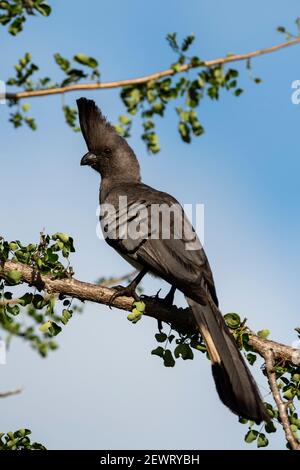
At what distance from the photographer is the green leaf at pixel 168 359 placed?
415 centimetres

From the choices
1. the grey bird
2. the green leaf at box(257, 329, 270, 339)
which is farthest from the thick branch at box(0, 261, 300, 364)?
the grey bird

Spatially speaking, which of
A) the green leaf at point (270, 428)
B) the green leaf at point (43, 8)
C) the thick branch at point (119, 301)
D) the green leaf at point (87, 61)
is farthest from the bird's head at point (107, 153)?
the green leaf at point (87, 61)

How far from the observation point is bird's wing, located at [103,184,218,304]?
4.76m

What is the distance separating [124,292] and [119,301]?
0.47 ft

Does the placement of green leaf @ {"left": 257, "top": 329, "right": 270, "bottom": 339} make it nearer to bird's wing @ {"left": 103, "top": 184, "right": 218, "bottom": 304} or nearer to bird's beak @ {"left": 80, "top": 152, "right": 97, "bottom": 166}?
bird's wing @ {"left": 103, "top": 184, "right": 218, "bottom": 304}

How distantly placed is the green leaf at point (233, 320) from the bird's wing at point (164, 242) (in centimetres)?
28

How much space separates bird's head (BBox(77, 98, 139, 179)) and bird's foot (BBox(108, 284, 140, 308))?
187cm

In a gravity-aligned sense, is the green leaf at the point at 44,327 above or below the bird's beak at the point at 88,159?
below

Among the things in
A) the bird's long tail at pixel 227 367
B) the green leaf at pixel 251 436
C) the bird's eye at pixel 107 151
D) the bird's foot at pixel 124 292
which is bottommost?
the green leaf at pixel 251 436

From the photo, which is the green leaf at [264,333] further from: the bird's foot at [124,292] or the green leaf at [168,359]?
the bird's foot at [124,292]

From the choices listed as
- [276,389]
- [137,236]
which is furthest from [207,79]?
[137,236]

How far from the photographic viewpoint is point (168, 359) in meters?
4.16

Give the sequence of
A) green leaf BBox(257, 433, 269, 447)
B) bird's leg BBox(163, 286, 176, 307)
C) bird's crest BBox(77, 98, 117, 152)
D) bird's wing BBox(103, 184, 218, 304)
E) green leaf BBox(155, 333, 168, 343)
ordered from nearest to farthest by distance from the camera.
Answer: green leaf BBox(257, 433, 269, 447) → green leaf BBox(155, 333, 168, 343) → bird's wing BBox(103, 184, 218, 304) → bird's leg BBox(163, 286, 176, 307) → bird's crest BBox(77, 98, 117, 152)
